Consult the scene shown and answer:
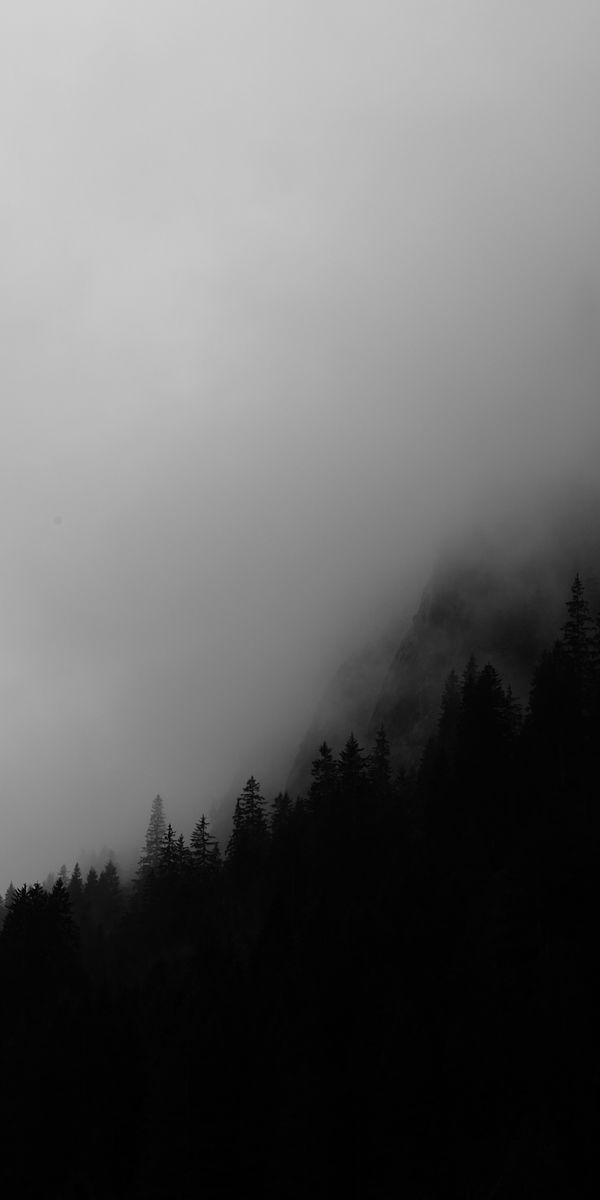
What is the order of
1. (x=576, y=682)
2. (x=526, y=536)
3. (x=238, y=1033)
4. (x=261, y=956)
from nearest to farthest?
(x=238, y=1033) < (x=261, y=956) < (x=576, y=682) < (x=526, y=536)

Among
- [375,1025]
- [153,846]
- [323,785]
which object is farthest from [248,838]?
[375,1025]

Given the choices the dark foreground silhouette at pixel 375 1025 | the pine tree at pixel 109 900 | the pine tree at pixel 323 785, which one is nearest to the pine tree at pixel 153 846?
the pine tree at pixel 109 900

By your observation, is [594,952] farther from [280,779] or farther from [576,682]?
[280,779]

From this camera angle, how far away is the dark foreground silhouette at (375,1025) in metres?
41.7

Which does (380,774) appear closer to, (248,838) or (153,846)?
(248,838)

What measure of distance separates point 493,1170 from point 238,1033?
600 inches

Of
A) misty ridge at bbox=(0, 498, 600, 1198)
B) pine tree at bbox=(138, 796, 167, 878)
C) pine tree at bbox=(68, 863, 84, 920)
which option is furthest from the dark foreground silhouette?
pine tree at bbox=(138, 796, 167, 878)

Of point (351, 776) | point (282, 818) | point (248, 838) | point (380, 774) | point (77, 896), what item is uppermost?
point (380, 774)

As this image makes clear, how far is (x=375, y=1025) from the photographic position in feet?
155

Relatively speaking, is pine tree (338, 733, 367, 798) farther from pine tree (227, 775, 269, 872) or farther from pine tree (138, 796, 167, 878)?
pine tree (138, 796, 167, 878)

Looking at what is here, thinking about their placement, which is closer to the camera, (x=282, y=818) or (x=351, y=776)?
(x=351, y=776)

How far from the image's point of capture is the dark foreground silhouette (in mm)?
41656

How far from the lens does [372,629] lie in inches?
6511

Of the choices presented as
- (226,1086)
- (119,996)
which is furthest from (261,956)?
(226,1086)
